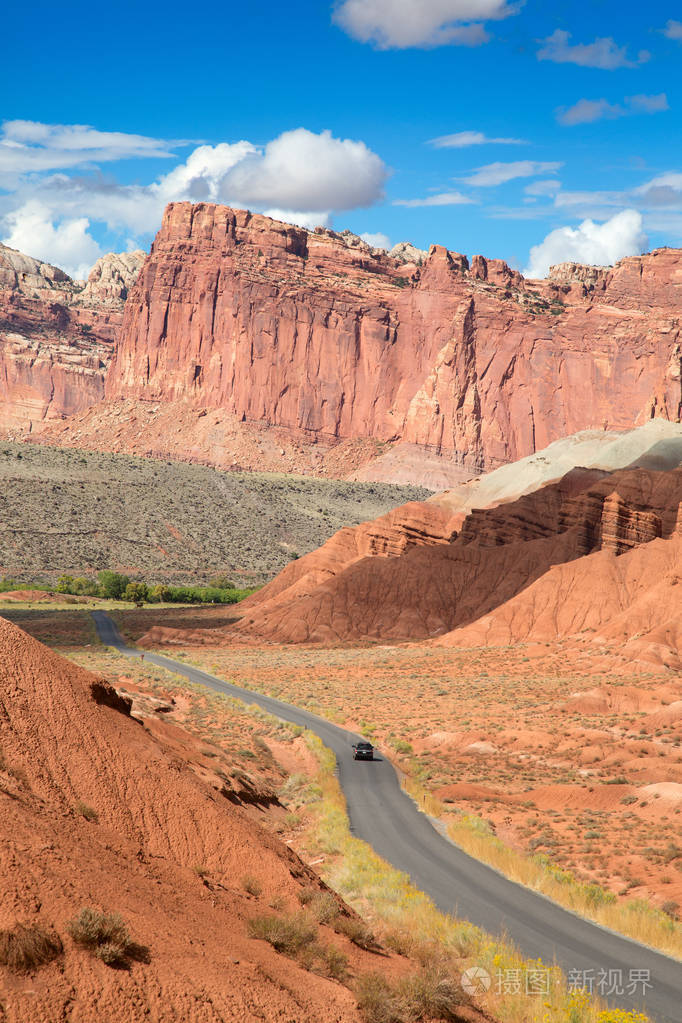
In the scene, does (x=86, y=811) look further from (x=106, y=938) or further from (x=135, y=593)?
(x=135, y=593)

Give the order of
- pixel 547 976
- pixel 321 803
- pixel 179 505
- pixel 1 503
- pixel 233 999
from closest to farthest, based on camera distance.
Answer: pixel 233 999 → pixel 547 976 → pixel 321 803 → pixel 1 503 → pixel 179 505

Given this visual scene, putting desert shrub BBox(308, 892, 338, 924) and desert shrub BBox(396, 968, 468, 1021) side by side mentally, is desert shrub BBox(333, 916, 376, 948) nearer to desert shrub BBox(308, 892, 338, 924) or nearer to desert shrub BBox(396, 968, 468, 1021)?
desert shrub BBox(308, 892, 338, 924)

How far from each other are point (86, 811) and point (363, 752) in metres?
25.8

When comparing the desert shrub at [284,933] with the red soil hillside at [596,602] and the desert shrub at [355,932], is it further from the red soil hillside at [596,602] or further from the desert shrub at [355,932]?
the red soil hillside at [596,602]

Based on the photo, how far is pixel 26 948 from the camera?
31.0 ft

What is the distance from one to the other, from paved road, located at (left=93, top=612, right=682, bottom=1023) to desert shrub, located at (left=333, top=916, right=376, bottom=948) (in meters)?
3.87

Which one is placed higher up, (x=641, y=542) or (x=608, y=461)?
(x=608, y=461)

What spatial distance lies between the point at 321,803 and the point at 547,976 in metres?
15.3

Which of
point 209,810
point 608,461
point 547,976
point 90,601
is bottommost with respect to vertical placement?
point 90,601


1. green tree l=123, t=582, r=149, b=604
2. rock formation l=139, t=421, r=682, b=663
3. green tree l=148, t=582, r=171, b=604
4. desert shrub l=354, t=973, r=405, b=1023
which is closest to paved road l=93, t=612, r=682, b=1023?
desert shrub l=354, t=973, r=405, b=1023

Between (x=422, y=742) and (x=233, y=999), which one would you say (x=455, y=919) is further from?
(x=422, y=742)

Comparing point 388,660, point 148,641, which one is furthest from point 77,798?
point 148,641

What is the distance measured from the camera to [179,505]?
486 feet

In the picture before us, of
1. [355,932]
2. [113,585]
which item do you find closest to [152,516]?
[113,585]
